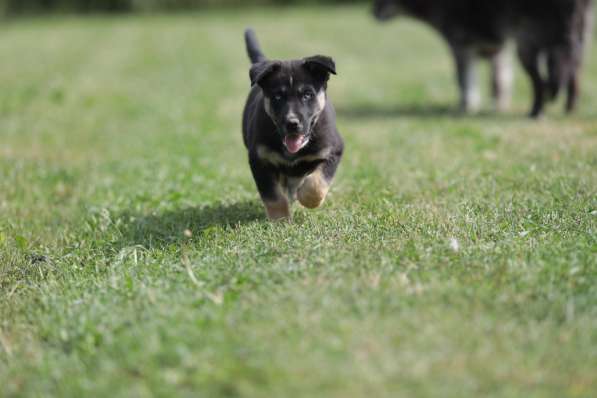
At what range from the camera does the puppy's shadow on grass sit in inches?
198

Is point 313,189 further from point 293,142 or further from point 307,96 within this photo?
point 307,96

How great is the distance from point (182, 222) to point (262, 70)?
1308 mm

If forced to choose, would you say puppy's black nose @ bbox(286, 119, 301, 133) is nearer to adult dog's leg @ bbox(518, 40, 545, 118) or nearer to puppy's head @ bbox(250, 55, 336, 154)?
puppy's head @ bbox(250, 55, 336, 154)

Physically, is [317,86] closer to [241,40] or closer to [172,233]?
[172,233]

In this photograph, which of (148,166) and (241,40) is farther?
(241,40)

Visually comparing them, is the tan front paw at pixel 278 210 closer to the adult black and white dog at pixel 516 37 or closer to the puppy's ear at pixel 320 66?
the puppy's ear at pixel 320 66

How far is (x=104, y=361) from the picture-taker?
3.12 m

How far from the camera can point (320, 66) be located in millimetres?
4992

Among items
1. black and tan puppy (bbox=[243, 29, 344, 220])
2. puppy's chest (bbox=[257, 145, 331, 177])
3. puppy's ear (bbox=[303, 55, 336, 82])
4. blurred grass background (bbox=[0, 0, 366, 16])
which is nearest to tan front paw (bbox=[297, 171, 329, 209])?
black and tan puppy (bbox=[243, 29, 344, 220])

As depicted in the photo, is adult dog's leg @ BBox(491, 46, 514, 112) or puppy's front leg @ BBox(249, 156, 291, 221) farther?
adult dog's leg @ BBox(491, 46, 514, 112)

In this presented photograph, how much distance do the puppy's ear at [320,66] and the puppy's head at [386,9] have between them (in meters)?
7.69

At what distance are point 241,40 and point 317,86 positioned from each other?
18164 mm

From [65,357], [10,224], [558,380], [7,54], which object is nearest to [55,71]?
[7,54]

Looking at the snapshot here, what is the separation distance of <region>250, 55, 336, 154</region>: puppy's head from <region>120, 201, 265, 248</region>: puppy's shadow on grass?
732 mm
